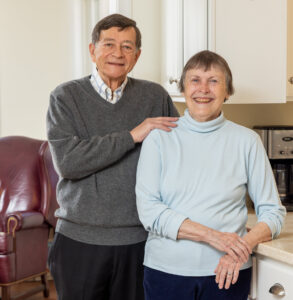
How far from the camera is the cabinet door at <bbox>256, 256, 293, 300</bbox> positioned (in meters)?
1.61

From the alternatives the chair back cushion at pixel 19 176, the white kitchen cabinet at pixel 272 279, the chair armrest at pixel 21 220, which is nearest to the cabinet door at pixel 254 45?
the white kitchen cabinet at pixel 272 279

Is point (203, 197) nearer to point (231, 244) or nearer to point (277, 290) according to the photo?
point (231, 244)

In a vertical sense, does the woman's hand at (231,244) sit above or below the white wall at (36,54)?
below

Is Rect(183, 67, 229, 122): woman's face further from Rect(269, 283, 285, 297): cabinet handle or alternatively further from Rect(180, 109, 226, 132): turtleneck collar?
Rect(269, 283, 285, 297): cabinet handle

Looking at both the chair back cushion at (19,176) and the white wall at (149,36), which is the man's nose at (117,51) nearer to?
the white wall at (149,36)

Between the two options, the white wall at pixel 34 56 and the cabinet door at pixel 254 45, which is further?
the white wall at pixel 34 56

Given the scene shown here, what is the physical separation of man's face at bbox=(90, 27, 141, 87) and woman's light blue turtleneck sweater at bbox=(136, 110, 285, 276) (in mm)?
294

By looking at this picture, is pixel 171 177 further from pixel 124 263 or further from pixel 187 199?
pixel 124 263

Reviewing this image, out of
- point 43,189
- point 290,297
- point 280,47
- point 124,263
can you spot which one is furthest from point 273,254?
point 43,189

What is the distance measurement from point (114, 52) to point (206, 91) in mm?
359

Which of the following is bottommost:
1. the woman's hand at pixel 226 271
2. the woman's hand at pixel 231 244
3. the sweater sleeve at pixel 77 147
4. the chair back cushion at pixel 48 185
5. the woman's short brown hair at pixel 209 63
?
the chair back cushion at pixel 48 185

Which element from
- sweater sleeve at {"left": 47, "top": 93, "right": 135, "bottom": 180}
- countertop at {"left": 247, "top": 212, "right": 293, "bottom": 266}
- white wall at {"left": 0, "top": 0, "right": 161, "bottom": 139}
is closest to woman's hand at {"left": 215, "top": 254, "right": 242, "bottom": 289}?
countertop at {"left": 247, "top": 212, "right": 293, "bottom": 266}

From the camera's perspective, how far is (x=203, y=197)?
5.06 ft

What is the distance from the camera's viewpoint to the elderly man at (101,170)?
171 cm
